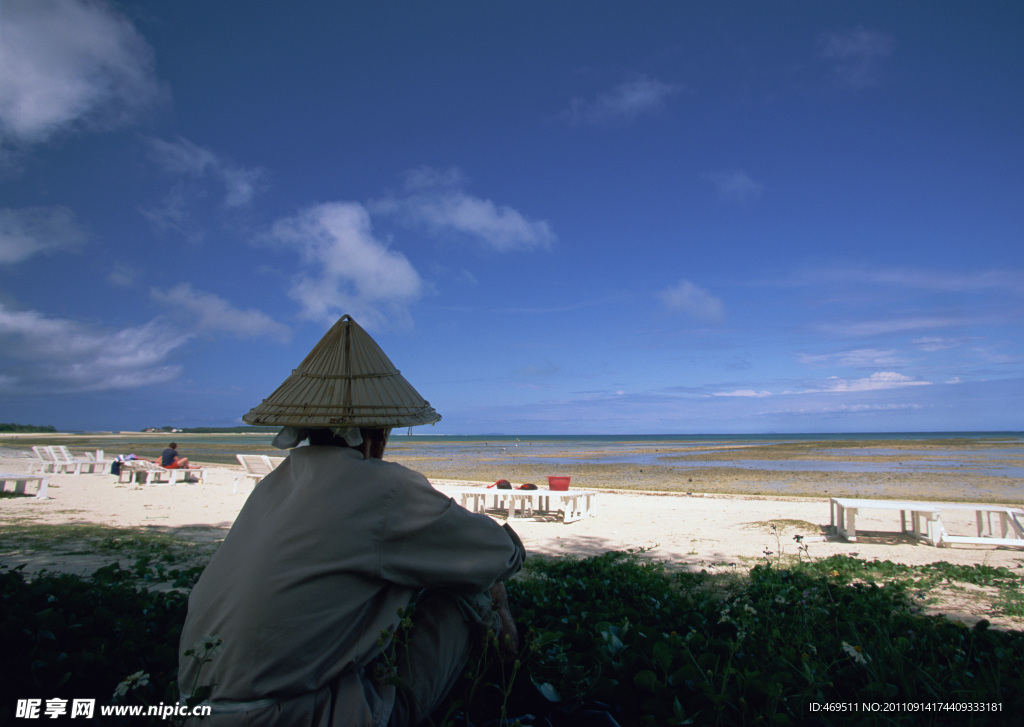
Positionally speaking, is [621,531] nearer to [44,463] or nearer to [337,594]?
[337,594]

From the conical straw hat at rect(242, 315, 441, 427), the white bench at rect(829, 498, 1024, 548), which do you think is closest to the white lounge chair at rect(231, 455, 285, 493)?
the white bench at rect(829, 498, 1024, 548)

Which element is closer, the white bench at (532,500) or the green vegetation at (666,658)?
the green vegetation at (666,658)

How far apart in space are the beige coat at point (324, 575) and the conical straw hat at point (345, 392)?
25 cm

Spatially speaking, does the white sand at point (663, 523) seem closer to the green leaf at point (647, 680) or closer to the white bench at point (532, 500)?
the white bench at point (532, 500)

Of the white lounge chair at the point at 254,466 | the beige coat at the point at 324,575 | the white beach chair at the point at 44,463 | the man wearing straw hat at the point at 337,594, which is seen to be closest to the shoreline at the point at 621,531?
the white lounge chair at the point at 254,466

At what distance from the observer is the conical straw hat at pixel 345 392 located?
2076 mm

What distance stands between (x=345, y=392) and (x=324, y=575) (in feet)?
2.54

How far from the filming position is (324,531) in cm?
163

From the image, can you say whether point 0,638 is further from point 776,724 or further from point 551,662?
point 776,724

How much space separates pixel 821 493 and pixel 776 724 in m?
16.6

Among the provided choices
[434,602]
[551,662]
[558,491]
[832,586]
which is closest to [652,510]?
[558,491]

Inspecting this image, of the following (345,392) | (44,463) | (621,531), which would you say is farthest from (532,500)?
(44,463)

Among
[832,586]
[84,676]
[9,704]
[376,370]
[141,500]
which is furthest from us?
[141,500]

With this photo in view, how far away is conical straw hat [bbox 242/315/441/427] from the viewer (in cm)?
208
